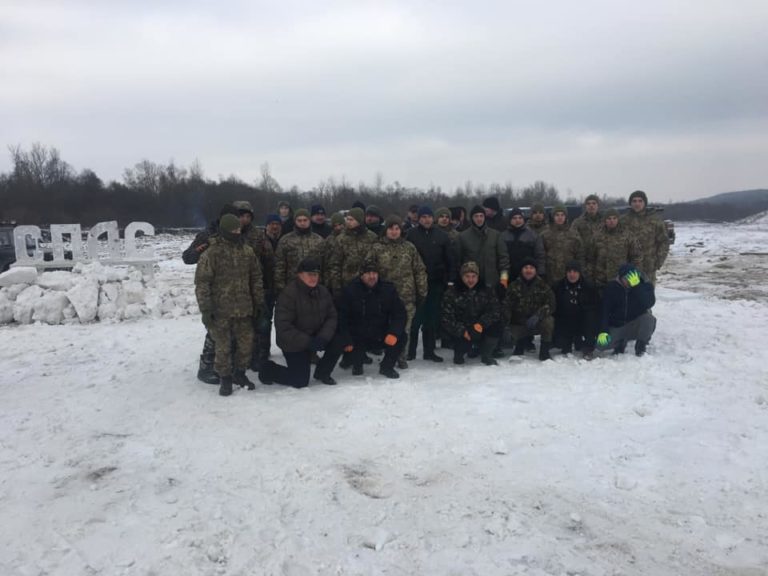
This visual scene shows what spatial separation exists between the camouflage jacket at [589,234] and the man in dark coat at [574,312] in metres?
0.56

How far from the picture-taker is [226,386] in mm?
5734

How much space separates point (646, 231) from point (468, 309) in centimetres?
294

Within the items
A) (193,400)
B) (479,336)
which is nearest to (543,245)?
(479,336)

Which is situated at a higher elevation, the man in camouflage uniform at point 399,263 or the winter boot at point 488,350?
the man in camouflage uniform at point 399,263

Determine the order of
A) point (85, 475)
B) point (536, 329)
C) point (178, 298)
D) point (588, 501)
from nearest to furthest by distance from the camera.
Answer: point (588, 501)
point (85, 475)
point (536, 329)
point (178, 298)

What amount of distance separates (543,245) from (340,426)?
13.5ft

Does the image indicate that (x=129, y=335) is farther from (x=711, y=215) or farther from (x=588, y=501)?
(x=711, y=215)

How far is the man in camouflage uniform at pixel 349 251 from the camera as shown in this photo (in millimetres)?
6602

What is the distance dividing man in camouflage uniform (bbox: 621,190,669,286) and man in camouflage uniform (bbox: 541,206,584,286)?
0.77m

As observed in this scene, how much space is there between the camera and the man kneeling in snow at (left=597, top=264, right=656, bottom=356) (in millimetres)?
6754

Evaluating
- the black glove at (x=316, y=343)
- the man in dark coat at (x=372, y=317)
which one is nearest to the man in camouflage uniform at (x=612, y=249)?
the man in dark coat at (x=372, y=317)

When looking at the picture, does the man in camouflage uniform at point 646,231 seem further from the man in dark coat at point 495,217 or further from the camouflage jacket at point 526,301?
the man in dark coat at point 495,217

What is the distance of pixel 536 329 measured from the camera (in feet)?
22.9

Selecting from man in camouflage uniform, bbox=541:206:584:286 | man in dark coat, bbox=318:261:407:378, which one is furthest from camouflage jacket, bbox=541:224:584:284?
man in dark coat, bbox=318:261:407:378
